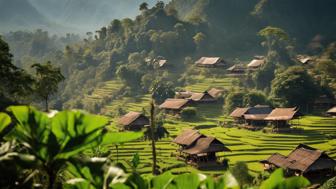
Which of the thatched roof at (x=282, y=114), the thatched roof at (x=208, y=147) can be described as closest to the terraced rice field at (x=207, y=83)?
the thatched roof at (x=282, y=114)

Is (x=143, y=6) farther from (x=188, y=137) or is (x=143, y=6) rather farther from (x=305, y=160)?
(x=305, y=160)

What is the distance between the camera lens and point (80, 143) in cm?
370

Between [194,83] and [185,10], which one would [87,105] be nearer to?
[194,83]

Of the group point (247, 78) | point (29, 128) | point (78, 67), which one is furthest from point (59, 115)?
point (78, 67)

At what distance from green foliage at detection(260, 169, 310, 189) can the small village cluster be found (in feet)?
84.0

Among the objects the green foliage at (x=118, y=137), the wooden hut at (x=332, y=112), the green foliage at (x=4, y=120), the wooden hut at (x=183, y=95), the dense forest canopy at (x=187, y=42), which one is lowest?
the wooden hut at (x=332, y=112)

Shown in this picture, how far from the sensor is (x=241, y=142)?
39.6 m

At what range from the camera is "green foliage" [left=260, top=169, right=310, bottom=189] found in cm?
404

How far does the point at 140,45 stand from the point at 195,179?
90.0 metres

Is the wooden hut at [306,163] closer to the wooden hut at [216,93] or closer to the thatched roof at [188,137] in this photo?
the thatched roof at [188,137]

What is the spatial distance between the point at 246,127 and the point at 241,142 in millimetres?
7171

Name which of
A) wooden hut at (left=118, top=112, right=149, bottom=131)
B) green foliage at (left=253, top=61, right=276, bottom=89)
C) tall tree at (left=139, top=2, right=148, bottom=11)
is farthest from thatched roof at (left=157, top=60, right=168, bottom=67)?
wooden hut at (left=118, top=112, right=149, bottom=131)

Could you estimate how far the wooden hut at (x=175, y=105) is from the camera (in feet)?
181

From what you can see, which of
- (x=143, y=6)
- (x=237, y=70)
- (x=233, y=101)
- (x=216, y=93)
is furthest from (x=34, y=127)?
(x=143, y=6)
